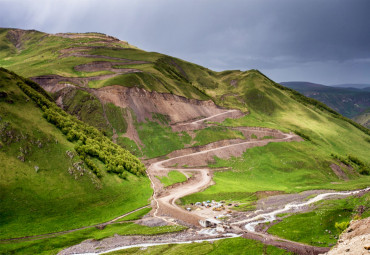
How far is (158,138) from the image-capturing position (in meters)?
134

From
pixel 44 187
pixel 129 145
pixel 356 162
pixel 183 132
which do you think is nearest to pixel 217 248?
pixel 44 187

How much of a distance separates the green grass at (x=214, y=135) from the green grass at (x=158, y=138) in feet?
23.4

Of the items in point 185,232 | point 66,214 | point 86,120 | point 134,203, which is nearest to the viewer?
point 185,232

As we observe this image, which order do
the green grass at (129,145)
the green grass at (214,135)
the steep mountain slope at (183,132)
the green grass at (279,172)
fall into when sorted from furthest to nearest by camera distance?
the green grass at (214,135) → the green grass at (129,145) → the steep mountain slope at (183,132) → the green grass at (279,172)

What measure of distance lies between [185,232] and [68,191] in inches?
1304

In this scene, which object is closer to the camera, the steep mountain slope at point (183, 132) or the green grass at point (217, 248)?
the green grass at point (217, 248)

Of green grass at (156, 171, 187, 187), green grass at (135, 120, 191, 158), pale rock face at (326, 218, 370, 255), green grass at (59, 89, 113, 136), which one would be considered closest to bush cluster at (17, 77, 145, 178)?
green grass at (156, 171, 187, 187)

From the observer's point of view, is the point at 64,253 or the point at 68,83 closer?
the point at 64,253

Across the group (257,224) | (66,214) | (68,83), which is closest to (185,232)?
(257,224)

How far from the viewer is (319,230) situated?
4503 cm

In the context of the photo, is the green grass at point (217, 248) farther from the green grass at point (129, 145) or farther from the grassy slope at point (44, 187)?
the green grass at point (129, 145)

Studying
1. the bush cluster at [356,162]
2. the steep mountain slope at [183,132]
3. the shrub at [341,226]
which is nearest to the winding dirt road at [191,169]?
the steep mountain slope at [183,132]

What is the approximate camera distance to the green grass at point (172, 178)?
9504 cm

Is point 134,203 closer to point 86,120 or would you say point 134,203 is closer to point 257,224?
point 257,224
